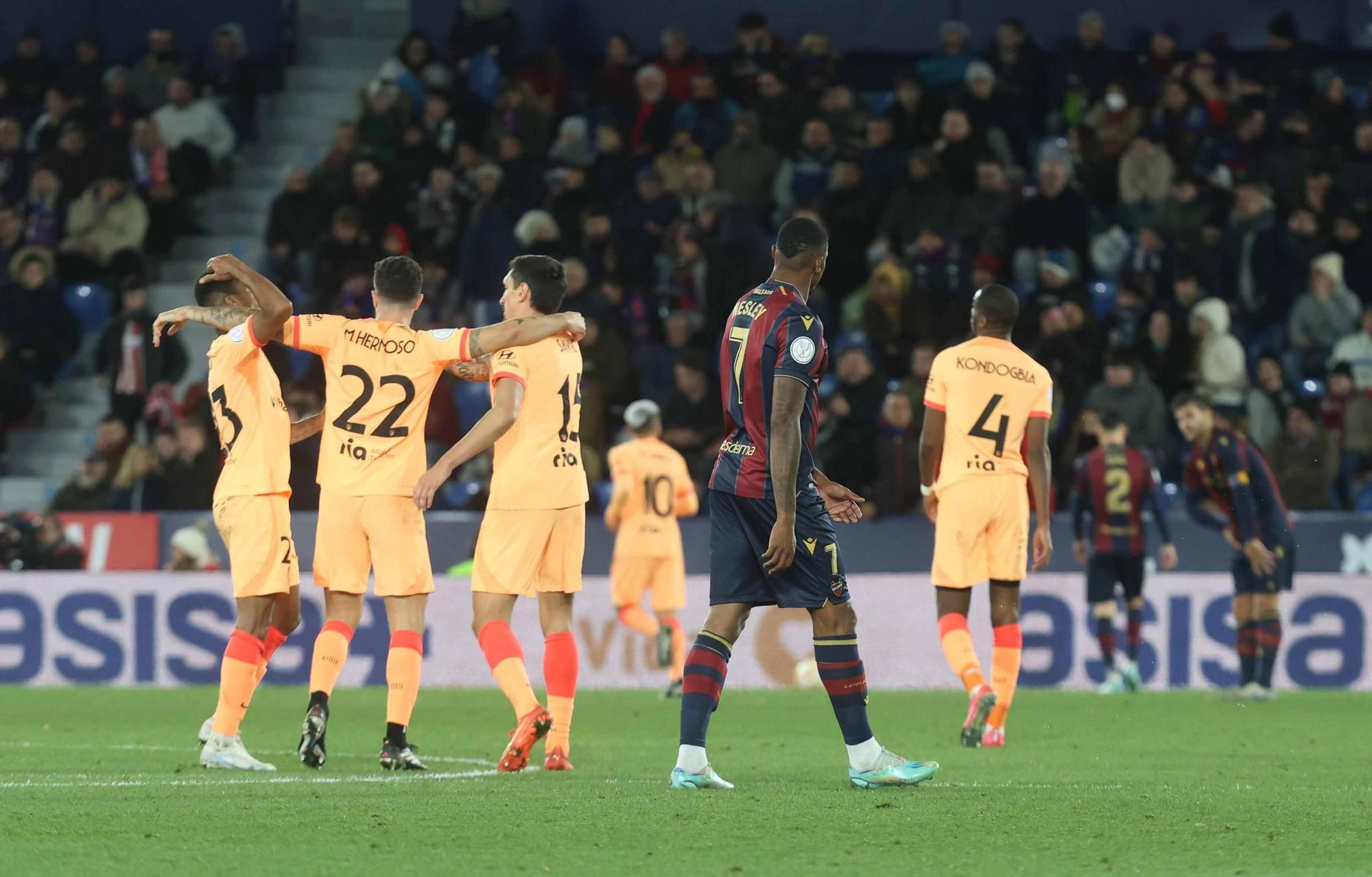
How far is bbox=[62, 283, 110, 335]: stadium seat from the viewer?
20.4 metres

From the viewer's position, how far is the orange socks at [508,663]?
331 inches

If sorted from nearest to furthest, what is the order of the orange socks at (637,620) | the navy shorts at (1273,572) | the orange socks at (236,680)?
the orange socks at (236,680) → the navy shorts at (1273,572) → the orange socks at (637,620)

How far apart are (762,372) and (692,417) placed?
10.1m

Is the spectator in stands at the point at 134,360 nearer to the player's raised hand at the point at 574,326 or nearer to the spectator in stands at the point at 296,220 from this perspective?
the spectator in stands at the point at 296,220

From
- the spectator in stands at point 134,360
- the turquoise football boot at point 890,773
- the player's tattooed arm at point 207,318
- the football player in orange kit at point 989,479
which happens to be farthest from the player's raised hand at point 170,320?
the spectator in stands at point 134,360

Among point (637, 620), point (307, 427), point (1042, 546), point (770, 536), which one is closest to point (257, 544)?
point (307, 427)

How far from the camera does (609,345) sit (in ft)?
59.6

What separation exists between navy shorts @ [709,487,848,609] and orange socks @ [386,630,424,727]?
164 cm

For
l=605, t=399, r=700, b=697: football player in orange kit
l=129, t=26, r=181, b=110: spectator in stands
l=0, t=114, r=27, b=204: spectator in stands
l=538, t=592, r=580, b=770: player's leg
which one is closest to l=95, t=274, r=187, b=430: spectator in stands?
l=0, t=114, r=27, b=204: spectator in stands

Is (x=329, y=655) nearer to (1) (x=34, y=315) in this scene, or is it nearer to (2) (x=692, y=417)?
(2) (x=692, y=417)

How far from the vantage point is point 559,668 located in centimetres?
870

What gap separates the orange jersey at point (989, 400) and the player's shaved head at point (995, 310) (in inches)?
2.1

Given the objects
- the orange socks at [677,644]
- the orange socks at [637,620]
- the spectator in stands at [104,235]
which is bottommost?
the orange socks at [677,644]

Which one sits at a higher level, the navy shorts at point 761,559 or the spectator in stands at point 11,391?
the spectator in stands at point 11,391
